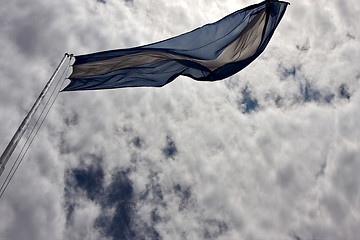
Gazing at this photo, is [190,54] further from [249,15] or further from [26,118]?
[26,118]

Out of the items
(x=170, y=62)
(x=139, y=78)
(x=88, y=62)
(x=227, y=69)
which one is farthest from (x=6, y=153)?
(x=227, y=69)

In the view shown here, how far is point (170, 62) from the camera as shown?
36.9ft

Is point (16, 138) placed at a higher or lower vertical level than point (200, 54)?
lower

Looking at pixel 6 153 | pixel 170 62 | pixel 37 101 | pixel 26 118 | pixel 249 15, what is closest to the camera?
pixel 6 153

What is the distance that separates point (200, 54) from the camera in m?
10.4

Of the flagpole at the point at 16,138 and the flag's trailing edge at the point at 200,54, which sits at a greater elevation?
the flag's trailing edge at the point at 200,54

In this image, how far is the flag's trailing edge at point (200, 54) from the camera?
1020cm

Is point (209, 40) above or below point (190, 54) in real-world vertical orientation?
above

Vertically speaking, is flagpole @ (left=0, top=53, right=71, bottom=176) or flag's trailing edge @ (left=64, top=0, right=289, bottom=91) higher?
flag's trailing edge @ (left=64, top=0, right=289, bottom=91)

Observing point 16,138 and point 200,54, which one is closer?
point 16,138

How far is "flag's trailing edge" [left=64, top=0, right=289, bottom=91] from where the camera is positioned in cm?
1020

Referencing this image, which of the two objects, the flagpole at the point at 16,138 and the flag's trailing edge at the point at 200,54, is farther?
the flag's trailing edge at the point at 200,54

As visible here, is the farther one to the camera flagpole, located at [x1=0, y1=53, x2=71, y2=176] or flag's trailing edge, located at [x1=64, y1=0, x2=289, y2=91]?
flag's trailing edge, located at [x1=64, y1=0, x2=289, y2=91]

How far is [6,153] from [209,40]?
8.45 metres
